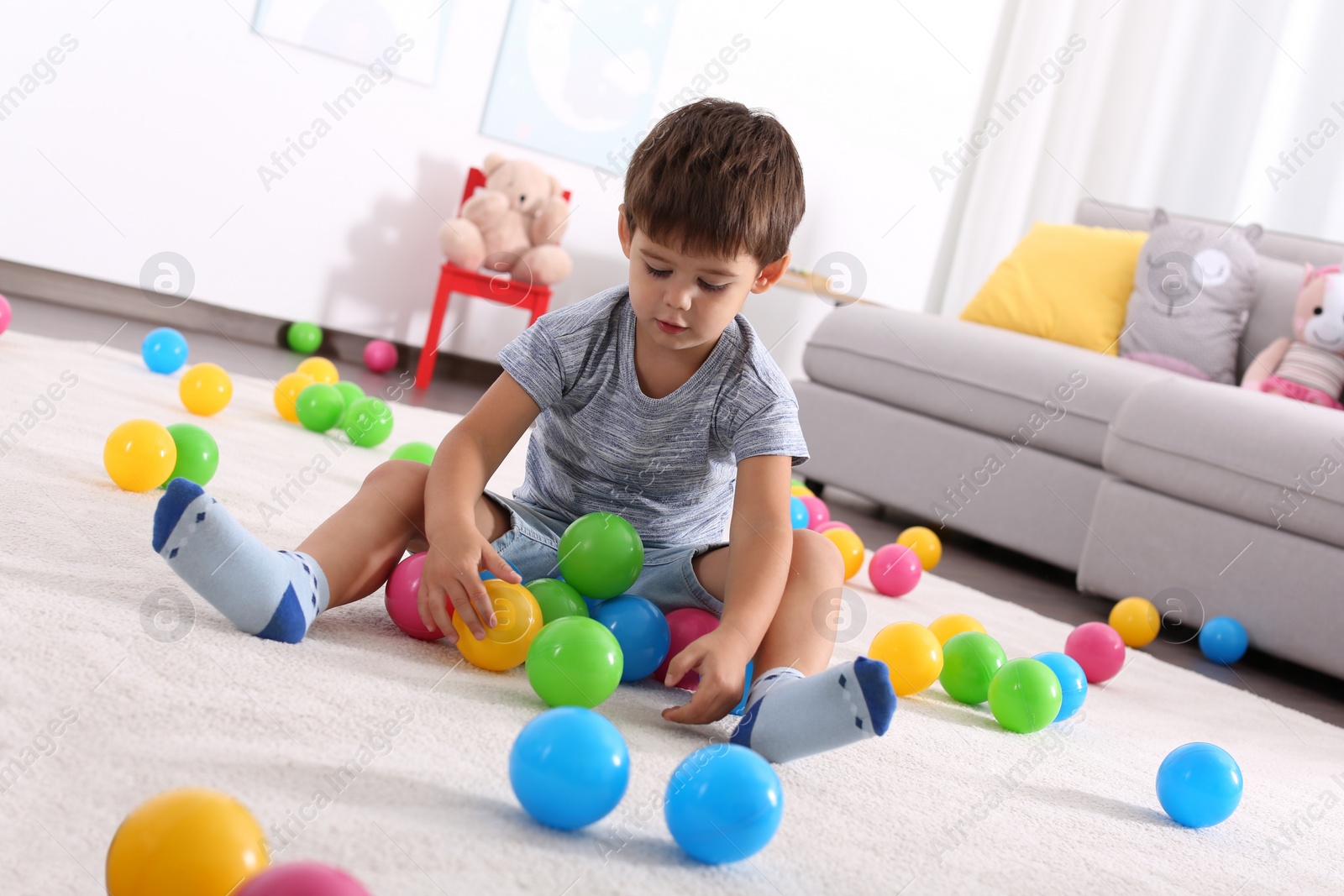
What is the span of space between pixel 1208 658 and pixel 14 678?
6.66 ft

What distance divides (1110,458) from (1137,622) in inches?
17.1

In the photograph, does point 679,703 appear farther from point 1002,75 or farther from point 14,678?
point 1002,75

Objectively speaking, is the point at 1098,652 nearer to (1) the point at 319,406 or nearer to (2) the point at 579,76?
(1) the point at 319,406

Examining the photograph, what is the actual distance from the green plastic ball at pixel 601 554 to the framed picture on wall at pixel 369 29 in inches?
111

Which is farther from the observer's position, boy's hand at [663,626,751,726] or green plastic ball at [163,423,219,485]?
green plastic ball at [163,423,219,485]

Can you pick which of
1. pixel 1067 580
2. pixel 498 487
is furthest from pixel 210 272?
pixel 1067 580

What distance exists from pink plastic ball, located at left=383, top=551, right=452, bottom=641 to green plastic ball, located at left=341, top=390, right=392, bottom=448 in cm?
108

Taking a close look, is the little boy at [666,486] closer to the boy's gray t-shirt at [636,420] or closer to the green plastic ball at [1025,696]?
the boy's gray t-shirt at [636,420]

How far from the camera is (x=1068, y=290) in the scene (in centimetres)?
334

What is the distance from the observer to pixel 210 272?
140 inches

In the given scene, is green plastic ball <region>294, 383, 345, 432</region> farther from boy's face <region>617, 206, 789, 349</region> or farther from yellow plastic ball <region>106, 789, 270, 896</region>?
yellow plastic ball <region>106, 789, 270, 896</region>

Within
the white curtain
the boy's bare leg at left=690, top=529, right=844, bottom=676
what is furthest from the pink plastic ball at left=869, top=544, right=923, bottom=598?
the white curtain

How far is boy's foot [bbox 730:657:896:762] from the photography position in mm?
903

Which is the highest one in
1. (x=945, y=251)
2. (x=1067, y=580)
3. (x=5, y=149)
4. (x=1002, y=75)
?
(x=1002, y=75)
